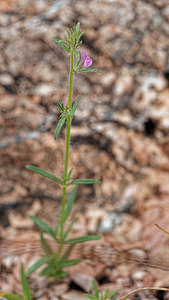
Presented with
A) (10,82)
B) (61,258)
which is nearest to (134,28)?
(10,82)

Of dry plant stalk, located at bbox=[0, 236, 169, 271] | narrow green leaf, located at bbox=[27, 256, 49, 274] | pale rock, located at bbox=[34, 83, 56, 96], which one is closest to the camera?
narrow green leaf, located at bbox=[27, 256, 49, 274]

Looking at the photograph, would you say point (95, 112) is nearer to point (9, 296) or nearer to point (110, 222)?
point (110, 222)

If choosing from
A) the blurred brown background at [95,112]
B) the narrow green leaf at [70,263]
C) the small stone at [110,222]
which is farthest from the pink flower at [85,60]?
the small stone at [110,222]

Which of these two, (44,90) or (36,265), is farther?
(44,90)

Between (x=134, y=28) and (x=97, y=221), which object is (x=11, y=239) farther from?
(x=134, y=28)

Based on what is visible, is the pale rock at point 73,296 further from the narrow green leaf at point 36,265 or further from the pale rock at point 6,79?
the pale rock at point 6,79

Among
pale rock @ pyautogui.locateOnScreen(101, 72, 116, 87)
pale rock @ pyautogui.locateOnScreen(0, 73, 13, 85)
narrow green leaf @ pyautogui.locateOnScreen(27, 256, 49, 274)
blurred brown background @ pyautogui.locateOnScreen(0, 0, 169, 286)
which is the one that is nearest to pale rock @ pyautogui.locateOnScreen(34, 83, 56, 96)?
blurred brown background @ pyautogui.locateOnScreen(0, 0, 169, 286)

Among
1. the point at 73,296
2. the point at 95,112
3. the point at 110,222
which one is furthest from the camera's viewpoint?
the point at 95,112

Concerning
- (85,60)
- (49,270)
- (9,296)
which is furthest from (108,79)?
(9,296)

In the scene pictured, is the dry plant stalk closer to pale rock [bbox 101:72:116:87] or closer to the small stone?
the small stone
